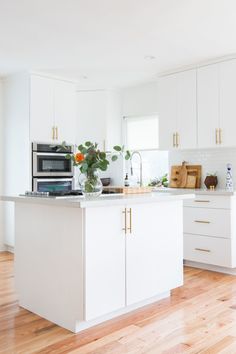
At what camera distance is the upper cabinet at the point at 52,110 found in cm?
481

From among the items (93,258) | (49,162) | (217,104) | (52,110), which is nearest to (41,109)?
(52,110)

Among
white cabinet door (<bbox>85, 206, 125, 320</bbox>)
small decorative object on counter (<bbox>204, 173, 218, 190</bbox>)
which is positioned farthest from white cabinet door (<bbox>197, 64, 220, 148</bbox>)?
white cabinet door (<bbox>85, 206, 125, 320</bbox>)

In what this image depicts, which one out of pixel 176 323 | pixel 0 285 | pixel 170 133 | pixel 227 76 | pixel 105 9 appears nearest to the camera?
pixel 176 323

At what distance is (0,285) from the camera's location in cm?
361

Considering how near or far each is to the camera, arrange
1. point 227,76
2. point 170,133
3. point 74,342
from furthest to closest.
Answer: point 170,133, point 227,76, point 74,342

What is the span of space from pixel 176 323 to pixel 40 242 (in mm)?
1171

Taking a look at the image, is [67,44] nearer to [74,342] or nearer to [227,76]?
[227,76]

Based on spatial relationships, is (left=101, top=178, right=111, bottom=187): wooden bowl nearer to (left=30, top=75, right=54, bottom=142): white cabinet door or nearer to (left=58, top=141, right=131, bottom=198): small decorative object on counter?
(left=30, top=75, right=54, bottom=142): white cabinet door

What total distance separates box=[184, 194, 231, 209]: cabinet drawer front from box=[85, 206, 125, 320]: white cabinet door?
5.51ft

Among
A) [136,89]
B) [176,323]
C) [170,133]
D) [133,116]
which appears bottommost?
[176,323]

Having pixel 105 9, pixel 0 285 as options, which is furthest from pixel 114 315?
pixel 105 9

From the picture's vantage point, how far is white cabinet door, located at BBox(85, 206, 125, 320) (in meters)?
2.49

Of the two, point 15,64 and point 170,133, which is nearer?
point 15,64

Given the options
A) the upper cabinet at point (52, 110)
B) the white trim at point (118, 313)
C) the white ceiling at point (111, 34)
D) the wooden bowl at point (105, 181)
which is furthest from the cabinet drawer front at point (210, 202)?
the upper cabinet at point (52, 110)
